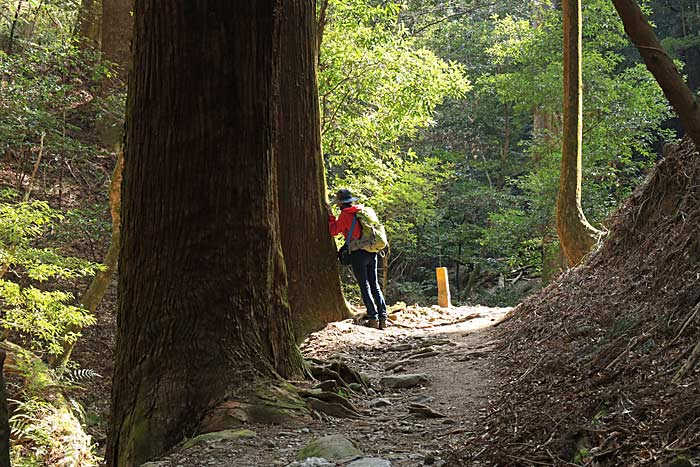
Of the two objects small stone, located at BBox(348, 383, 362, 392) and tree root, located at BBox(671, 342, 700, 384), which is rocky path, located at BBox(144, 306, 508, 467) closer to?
small stone, located at BBox(348, 383, 362, 392)

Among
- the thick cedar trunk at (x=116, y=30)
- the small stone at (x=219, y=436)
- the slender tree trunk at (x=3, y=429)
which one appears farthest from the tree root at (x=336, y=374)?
the thick cedar trunk at (x=116, y=30)

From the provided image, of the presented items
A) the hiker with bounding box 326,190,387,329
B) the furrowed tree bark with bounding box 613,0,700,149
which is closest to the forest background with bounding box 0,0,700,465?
the hiker with bounding box 326,190,387,329

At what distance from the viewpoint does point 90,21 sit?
18.2 meters

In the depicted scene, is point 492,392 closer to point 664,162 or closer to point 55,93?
point 664,162

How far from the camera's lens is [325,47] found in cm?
1563

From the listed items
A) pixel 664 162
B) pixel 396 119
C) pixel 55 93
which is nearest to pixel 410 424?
pixel 664 162

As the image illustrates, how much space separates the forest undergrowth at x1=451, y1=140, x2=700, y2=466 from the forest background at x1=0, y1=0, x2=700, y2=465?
630 centimetres

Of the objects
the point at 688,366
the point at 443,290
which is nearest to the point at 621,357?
the point at 688,366

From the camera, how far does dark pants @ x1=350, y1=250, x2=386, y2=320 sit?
1016 cm

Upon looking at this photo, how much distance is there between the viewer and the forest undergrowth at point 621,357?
3.23 metres

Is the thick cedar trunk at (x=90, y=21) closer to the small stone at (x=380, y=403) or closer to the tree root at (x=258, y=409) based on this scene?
the small stone at (x=380, y=403)

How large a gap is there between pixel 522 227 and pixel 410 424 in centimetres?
1477

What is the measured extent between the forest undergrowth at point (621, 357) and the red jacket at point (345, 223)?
2847mm

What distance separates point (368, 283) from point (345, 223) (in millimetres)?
1066
